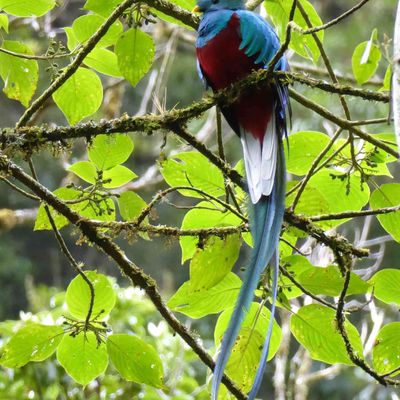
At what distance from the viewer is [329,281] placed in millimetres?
1297

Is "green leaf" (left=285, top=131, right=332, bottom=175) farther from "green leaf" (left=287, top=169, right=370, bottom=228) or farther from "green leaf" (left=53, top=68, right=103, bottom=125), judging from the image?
"green leaf" (left=53, top=68, right=103, bottom=125)

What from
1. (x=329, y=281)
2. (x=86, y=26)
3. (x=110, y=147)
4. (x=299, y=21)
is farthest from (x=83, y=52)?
(x=329, y=281)

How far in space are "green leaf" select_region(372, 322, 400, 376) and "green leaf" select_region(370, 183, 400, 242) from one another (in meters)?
0.18

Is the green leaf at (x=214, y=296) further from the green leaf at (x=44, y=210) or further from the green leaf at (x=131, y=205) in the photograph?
the green leaf at (x=44, y=210)

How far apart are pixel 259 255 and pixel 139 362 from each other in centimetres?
33

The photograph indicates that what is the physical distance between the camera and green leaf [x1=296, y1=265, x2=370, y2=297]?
129cm

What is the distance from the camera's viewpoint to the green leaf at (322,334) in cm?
133

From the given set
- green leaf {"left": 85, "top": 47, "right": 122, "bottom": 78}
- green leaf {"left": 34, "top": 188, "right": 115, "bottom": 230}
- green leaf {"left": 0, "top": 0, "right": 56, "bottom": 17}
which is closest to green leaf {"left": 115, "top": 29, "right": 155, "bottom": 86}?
green leaf {"left": 85, "top": 47, "right": 122, "bottom": 78}

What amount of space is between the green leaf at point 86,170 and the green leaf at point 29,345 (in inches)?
12.5

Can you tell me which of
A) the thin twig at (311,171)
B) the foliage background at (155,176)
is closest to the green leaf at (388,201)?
the thin twig at (311,171)

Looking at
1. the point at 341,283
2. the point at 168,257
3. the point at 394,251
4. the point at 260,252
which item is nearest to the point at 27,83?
the point at 260,252

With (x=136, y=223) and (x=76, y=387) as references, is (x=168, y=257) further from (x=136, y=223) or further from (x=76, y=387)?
(x=136, y=223)

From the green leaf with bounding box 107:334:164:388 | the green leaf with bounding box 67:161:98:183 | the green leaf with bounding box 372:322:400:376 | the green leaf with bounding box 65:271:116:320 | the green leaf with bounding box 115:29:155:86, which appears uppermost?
the green leaf with bounding box 115:29:155:86

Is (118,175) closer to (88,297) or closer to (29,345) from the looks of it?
(88,297)
